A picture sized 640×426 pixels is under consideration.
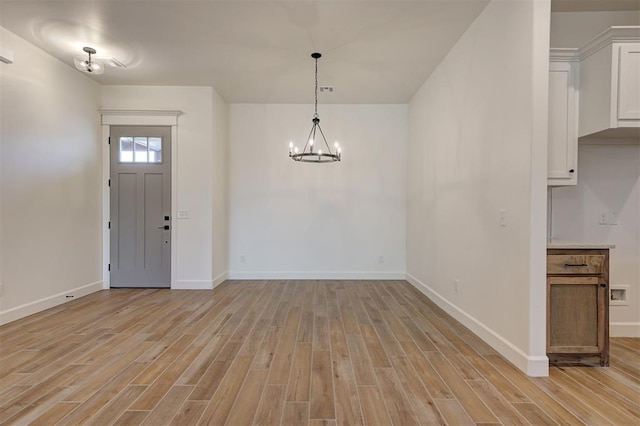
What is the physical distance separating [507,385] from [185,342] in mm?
2747

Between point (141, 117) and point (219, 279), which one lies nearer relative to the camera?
point (141, 117)

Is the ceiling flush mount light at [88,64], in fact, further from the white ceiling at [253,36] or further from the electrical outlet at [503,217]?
the electrical outlet at [503,217]

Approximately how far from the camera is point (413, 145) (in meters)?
5.69

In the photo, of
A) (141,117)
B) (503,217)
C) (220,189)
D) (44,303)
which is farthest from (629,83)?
(44,303)

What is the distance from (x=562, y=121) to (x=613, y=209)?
1294mm

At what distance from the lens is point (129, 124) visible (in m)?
5.25

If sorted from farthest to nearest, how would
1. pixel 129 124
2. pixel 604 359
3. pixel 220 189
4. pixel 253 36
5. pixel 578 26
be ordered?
pixel 220 189
pixel 129 124
pixel 253 36
pixel 578 26
pixel 604 359

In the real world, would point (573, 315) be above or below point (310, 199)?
below

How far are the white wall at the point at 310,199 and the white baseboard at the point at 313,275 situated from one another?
0.05 m

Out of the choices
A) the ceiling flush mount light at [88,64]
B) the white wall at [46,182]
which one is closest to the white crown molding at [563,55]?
the ceiling flush mount light at [88,64]

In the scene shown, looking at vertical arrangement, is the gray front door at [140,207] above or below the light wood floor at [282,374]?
above

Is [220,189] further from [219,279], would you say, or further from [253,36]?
[253,36]

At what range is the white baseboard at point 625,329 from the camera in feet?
10.7

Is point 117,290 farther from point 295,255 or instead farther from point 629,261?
point 629,261
